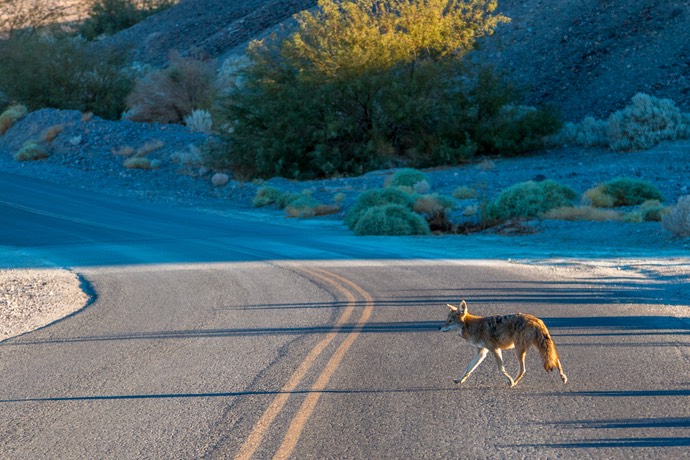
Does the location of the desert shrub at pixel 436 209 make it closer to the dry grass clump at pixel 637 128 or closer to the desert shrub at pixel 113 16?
the dry grass clump at pixel 637 128

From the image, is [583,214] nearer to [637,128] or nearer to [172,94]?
[637,128]

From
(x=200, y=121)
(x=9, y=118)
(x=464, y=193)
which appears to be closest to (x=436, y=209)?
(x=464, y=193)

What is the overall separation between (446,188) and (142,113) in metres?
24.2

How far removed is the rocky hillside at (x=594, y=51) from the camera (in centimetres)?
4471

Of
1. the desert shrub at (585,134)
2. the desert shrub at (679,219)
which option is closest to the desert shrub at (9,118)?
the desert shrub at (585,134)

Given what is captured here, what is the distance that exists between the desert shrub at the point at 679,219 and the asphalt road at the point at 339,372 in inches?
249

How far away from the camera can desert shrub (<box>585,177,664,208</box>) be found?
27.2m

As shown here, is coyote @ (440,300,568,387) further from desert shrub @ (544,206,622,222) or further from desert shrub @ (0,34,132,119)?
desert shrub @ (0,34,132,119)

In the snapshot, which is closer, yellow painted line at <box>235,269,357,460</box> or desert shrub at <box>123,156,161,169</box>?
yellow painted line at <box>235,269,357,460</box>

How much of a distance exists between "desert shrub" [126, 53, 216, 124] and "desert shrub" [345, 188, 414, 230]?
2470 centimetres

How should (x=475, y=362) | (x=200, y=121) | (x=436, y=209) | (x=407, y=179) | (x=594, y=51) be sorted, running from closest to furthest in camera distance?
1. (x=475, y=362)
2. (x=436, y=209)
3. (x=407, y=179)
4. (x=200, y=121)
5. (x=594, y=51)

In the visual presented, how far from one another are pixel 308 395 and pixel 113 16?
9717 centimetres

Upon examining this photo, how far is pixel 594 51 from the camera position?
48.3m

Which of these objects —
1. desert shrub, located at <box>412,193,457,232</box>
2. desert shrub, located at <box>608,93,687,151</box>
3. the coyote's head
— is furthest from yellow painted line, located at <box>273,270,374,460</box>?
desert shrub, located at <box>608,93,687,151</box>
